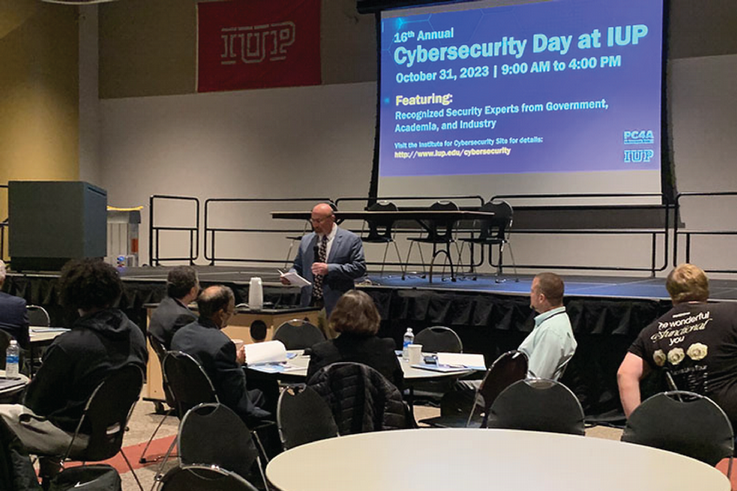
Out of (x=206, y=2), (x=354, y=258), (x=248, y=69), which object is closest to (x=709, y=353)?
(x=354, y=258)

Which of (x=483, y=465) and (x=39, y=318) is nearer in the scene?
(x=483, y=465)

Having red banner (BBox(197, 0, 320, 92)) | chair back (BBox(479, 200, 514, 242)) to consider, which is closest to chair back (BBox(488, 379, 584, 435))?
chair back (BBox(479, 200, 514, 242))

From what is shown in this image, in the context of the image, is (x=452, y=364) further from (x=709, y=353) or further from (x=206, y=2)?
(x=206, y=2)

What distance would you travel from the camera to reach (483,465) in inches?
91.7

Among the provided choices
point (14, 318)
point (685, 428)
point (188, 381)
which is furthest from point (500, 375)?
point (14, 318)

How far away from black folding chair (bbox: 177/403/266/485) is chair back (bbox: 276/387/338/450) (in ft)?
0.77

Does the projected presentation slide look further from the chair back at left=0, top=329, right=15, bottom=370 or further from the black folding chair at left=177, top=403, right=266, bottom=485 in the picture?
the black folding chair at left=177, top=403, right=266, bottom=485

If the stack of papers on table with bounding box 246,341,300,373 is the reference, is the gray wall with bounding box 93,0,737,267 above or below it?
above

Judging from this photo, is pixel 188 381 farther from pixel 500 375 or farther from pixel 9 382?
pixel 500 375

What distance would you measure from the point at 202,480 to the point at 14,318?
9.05ft

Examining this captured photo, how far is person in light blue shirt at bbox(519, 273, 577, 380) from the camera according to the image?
13.3ft

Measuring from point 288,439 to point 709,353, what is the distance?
1.88m

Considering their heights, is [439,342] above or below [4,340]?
below

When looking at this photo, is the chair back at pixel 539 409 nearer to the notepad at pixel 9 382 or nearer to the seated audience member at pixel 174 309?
the notepad at pixel 9 382
